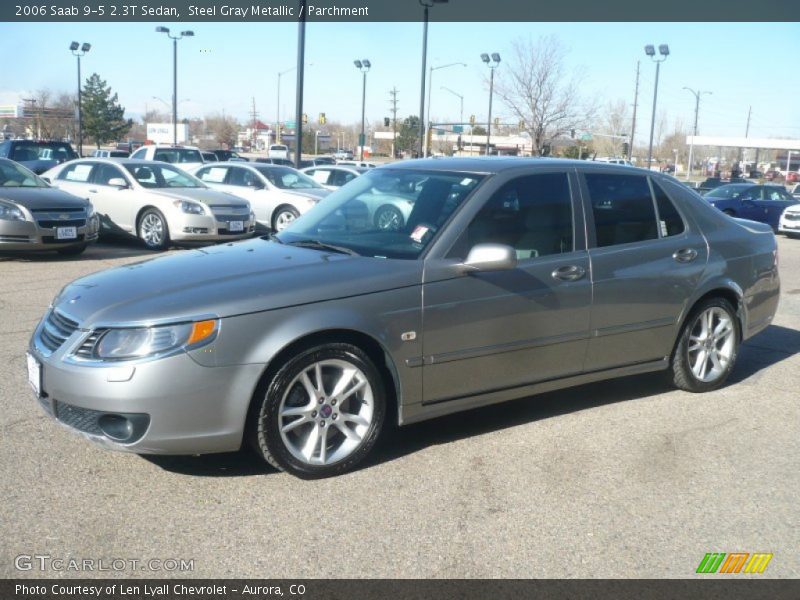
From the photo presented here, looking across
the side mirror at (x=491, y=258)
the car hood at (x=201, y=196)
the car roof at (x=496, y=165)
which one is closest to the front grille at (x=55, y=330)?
the side mirror at (x=491, y=258)

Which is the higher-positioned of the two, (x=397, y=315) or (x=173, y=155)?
(x=173, y=155)

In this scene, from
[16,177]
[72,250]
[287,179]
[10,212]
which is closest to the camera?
[10,212]

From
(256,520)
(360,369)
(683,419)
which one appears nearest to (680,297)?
(683,419)

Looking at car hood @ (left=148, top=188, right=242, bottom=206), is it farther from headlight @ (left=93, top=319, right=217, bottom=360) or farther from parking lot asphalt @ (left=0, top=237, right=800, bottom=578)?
headlight @ (left=93, top=319, right=217, bottom=360)

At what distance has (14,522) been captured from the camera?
364 centimetres

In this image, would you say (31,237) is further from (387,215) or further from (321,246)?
(387,215)

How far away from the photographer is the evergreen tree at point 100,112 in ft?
254

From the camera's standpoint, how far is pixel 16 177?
482 inches

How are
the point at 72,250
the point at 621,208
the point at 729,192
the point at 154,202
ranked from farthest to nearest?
the point at 729,192, the point at 154,202, the point at 72,250, the point at 621,208

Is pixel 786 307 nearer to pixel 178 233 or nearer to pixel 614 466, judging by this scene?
pixel 614 466

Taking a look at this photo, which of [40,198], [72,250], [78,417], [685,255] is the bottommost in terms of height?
[72,250]

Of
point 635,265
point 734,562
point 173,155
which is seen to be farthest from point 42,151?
point 734,562

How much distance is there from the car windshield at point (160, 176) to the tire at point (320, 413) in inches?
436

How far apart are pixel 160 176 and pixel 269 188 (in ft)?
9.24
